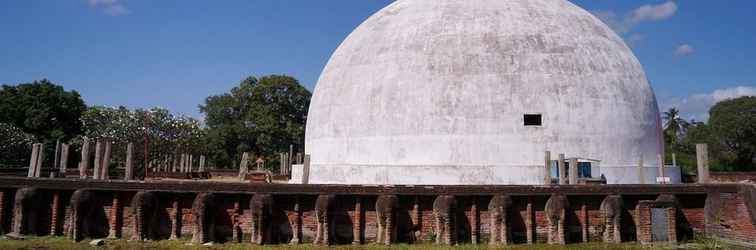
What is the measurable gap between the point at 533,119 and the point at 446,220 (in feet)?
18.9

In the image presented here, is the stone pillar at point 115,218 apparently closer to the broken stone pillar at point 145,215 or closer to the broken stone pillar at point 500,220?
the broken stone pillar at point 145,215

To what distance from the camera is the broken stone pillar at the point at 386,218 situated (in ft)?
32.5

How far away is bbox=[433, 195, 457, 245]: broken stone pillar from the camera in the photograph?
9867 mm

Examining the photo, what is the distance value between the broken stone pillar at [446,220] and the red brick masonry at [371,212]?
5cm

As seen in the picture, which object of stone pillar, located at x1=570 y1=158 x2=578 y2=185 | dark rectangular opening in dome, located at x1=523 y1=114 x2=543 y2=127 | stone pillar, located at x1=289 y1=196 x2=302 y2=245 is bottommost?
stone pillar, located at x1=289 y1=196 x2=302 y2=245

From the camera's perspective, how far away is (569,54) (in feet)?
49.9

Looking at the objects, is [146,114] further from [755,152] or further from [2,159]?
[755,152]

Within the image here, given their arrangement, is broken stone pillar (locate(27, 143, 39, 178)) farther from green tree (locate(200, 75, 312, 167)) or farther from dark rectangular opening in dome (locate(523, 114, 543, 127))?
green tree (locate(200, 75, 312, 167))

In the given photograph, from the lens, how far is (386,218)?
9.92 meters

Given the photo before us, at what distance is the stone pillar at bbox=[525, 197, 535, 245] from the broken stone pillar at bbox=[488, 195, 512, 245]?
17.7 inches

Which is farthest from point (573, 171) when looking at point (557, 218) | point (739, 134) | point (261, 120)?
point (739, 134)

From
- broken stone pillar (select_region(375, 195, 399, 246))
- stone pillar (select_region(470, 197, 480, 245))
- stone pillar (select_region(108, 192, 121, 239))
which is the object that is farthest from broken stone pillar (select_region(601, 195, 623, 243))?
stone pillar (select_region(108, 192, 121, 239))

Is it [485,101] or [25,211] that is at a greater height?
[485,101]

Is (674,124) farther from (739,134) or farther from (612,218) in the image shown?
(612,218)
